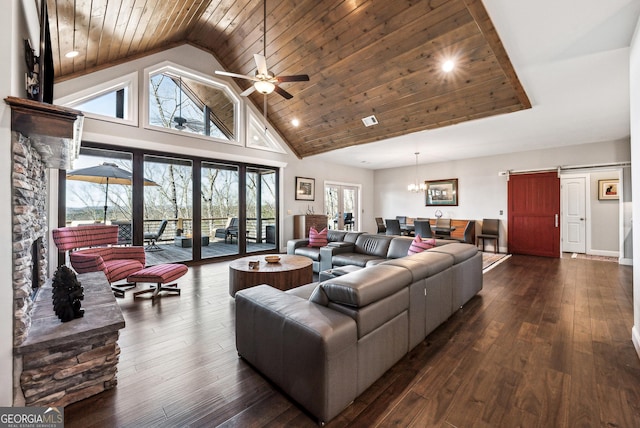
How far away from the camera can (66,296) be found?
192cm

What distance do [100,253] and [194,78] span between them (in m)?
4.04

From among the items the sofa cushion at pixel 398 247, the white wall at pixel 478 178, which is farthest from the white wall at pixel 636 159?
the white wall at pixel 478 178

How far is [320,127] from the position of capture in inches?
254

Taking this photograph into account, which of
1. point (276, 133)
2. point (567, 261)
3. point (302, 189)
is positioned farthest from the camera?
point (302, 189)

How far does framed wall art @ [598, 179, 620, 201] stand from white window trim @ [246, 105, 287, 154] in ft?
27.2

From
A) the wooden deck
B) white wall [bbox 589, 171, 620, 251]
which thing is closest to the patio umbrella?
the wooden deck

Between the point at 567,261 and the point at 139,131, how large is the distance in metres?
9.49

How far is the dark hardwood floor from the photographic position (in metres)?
1.58

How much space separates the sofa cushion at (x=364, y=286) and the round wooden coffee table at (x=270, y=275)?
1.66 m

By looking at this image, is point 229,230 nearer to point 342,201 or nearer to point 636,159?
point 342,201

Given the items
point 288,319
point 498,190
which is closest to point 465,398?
point 288,319

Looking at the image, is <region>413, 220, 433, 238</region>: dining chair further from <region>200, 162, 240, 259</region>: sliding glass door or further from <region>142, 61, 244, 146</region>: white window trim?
<region>142, 61, 244, 146</region>: white window trim

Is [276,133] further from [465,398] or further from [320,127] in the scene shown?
[465,398]

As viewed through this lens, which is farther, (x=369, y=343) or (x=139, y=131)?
(x=139, y=131)
